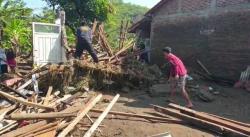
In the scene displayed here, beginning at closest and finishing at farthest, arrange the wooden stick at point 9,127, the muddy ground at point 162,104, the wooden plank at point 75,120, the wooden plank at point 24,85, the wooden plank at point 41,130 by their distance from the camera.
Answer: the wooden plank at point 41,130, the wooden stick at point 9,127, the wooden plank at point 75,120, the muddy ground at point 162,104, the wooden plank at point 24,85

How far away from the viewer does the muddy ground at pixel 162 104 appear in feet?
28.0

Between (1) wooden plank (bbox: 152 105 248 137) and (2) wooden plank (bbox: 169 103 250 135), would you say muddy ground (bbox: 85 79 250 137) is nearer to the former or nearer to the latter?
(1) wooden plank (bbox: 152 105 248 137)

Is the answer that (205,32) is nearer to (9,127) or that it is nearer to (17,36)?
(17,36)

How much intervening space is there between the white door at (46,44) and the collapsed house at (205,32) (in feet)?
21.9

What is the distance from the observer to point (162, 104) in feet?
38.3

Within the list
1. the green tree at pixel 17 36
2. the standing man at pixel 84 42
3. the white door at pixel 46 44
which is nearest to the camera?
the standing man at pixel 84 42

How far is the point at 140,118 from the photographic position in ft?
30.7

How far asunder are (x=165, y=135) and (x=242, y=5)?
9591mm

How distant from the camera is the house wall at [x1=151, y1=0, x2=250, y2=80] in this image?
15492 mm

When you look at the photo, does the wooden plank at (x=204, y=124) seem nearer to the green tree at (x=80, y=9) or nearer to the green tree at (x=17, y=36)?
the green tree at (x=17, y=36)

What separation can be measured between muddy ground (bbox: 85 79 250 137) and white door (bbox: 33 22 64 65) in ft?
8.28

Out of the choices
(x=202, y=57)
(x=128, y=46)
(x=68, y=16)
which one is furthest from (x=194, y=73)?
(x=68, y=16)

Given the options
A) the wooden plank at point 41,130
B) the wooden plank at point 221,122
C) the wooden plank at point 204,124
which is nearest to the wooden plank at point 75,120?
the wooden plank at point 41,130

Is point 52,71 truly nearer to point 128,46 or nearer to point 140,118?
point 140,118
